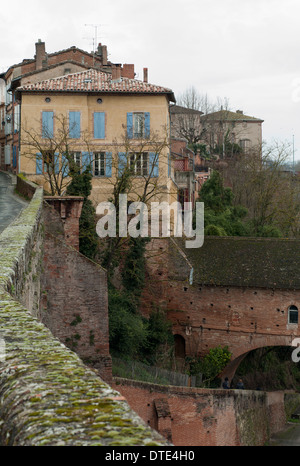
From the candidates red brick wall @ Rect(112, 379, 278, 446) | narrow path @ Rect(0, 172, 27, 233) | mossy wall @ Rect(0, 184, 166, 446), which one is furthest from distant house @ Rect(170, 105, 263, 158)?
mossy wall @ Rect(0, 184, 166, 446)

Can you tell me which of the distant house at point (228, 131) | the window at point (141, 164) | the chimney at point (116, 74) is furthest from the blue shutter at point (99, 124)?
the distant house at point (228, 131)

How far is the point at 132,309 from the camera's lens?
2930 centimetres

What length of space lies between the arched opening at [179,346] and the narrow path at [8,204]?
10947 mm

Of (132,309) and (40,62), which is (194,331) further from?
(40,62)

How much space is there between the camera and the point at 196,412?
2425cm

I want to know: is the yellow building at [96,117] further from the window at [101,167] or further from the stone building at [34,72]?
the stone building at [34,72]

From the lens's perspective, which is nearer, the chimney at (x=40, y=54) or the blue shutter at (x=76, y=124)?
the blue shutter at (x=76, y=124)

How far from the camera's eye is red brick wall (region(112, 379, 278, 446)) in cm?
2283

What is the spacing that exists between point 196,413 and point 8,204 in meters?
10.3

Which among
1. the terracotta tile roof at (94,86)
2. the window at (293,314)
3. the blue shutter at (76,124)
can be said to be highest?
the terracotta tile roof at (94,86)

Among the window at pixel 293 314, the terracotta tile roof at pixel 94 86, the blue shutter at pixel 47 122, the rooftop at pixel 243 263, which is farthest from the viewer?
the terracotta tile roof at pixel 94 86

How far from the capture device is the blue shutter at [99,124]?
34031mm

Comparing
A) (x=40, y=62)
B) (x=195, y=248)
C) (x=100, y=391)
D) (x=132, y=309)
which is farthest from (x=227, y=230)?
(x=100, y=391)
